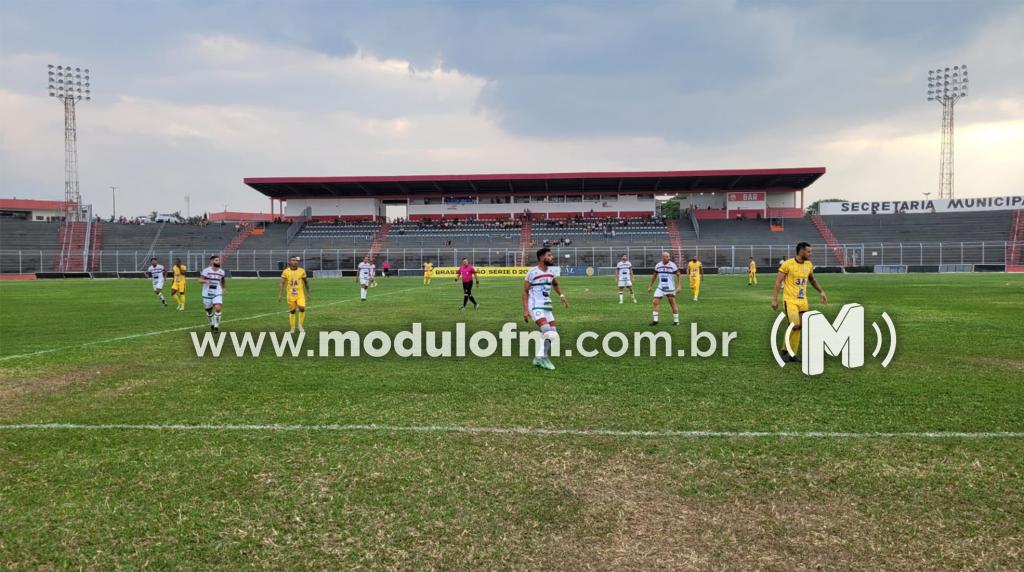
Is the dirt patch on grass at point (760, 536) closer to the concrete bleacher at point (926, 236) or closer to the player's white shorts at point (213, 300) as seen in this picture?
the player's white shorts at point (213, 300)

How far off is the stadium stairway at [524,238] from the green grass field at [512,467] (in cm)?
4451

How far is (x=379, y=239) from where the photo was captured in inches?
2451

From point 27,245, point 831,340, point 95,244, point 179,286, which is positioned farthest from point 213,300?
point 27,245

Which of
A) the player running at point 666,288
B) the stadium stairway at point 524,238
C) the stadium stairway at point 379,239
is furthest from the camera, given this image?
the stadium stairway at point 379,239

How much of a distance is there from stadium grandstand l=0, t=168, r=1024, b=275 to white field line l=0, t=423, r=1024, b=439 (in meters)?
47.1

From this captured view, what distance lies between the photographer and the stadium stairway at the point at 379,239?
57.9 metres

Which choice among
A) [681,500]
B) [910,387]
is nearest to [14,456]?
[681,500]

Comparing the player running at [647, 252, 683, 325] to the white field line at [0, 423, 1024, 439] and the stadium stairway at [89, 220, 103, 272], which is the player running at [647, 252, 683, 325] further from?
the stadium stairway at [89, 220, 103, 272]

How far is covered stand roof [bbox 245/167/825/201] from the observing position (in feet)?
205

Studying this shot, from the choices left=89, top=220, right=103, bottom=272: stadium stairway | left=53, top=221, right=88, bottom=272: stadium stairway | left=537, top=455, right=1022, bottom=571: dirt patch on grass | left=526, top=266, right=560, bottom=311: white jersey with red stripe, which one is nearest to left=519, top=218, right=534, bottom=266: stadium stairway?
left=89, top=220, right=103, bottom=272: stadium stairway

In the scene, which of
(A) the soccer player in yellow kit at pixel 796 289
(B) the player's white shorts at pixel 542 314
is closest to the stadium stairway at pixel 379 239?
(B) the player's white shorts at pixel 542 314

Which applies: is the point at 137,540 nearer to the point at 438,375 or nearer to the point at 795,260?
the point at 438,375

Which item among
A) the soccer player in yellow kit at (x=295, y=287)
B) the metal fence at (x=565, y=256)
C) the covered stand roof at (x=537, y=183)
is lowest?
the soccer player in yellow kit at (x=295, y=287)

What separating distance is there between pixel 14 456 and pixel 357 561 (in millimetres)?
4096
